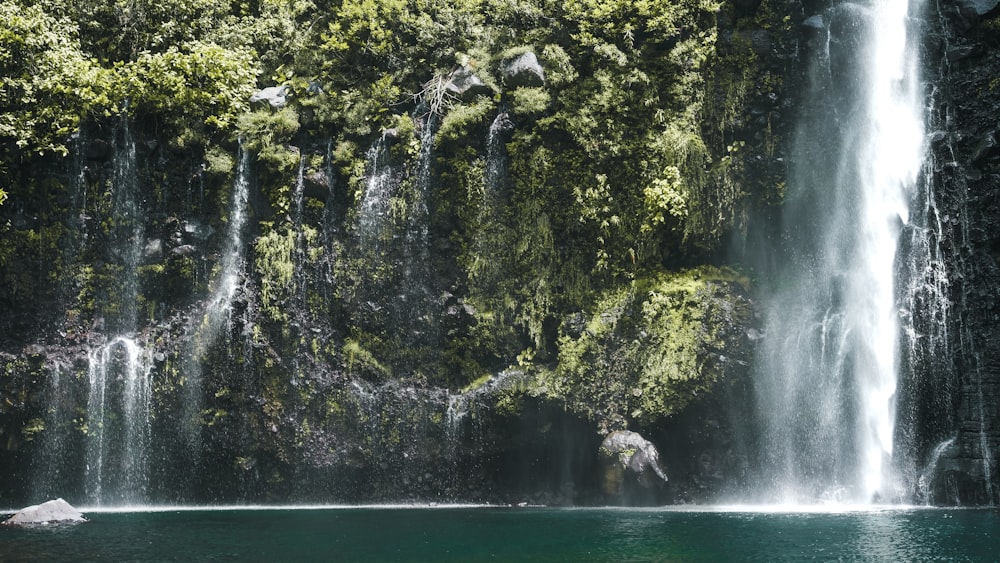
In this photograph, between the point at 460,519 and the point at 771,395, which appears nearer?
the point at 460,519

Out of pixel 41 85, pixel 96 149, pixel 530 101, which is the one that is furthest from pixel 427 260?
pixel 41 85

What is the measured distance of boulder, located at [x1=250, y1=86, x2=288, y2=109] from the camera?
20.7m

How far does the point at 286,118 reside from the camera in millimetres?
20188

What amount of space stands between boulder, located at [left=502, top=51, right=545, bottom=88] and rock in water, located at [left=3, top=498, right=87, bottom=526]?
12728 mm

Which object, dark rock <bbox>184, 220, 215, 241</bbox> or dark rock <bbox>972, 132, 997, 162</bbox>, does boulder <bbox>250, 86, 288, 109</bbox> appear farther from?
dark rock <bbox>972, 132, 997, 162</bbox>

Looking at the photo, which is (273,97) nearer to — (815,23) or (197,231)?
(197,231)

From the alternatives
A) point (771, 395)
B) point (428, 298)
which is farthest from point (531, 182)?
point (771, 395)

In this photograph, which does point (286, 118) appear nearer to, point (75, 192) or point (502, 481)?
point (75, 192)

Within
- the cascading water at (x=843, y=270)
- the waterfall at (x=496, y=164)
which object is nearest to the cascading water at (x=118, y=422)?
the waterfall at (x=496, y=164)

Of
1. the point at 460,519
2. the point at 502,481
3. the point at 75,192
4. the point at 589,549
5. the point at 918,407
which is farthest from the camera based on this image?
the point at 75,192

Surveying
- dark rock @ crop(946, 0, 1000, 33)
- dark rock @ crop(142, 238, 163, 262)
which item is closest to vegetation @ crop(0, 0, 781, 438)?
dark rock @ crop(142, 238, 163, 262)

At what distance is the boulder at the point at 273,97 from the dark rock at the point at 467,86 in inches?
161

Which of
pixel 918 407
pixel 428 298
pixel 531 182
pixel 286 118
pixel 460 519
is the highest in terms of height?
pixel 286 118

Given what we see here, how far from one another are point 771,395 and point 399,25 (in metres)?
12.6
